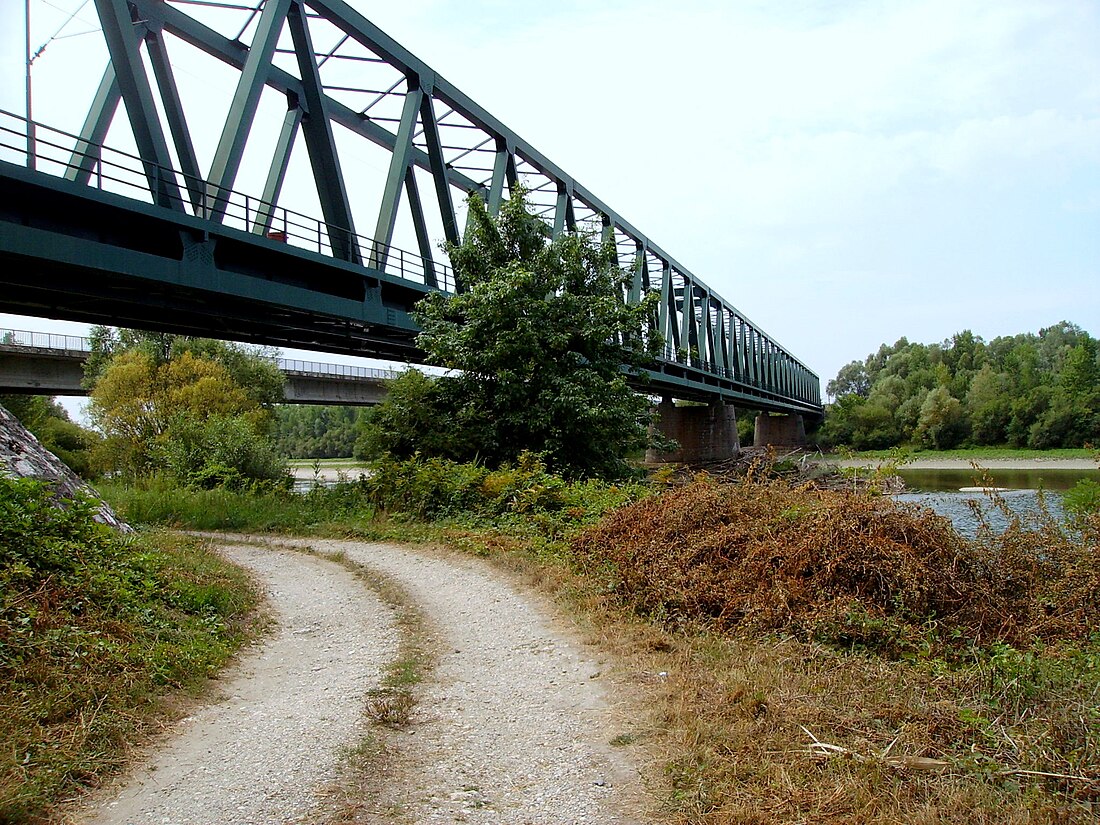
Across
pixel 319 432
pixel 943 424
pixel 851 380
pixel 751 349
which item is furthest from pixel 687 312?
pixel 851 380

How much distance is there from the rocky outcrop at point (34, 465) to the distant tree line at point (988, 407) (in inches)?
1638

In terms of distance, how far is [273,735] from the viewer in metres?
5.43

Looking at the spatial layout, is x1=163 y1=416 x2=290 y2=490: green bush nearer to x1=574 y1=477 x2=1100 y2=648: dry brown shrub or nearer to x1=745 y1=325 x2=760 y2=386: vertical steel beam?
x1=574 y1=477 x2=1100 y2=648: dry brown shrub

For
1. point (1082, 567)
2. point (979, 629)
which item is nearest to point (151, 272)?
point (979, 629)

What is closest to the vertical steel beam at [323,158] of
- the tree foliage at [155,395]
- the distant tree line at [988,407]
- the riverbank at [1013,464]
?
the tree foliage at [155,395]

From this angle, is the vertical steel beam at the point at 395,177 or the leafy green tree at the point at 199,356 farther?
the leafy green tree at the point at 199,356

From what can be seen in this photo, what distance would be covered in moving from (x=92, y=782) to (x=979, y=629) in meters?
7.81

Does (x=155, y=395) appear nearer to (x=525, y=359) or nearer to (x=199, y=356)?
(x=199, y=356)

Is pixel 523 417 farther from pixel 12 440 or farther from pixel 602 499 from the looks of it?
pixel 12 440

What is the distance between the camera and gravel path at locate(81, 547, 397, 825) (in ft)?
14.2

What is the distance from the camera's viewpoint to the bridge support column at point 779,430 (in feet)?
355

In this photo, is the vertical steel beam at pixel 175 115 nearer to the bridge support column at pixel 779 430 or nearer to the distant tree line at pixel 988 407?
the distant tree line at pixel 988 407

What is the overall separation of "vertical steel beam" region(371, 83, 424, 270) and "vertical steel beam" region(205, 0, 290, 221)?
4.74 meters

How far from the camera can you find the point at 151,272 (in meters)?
14.8
